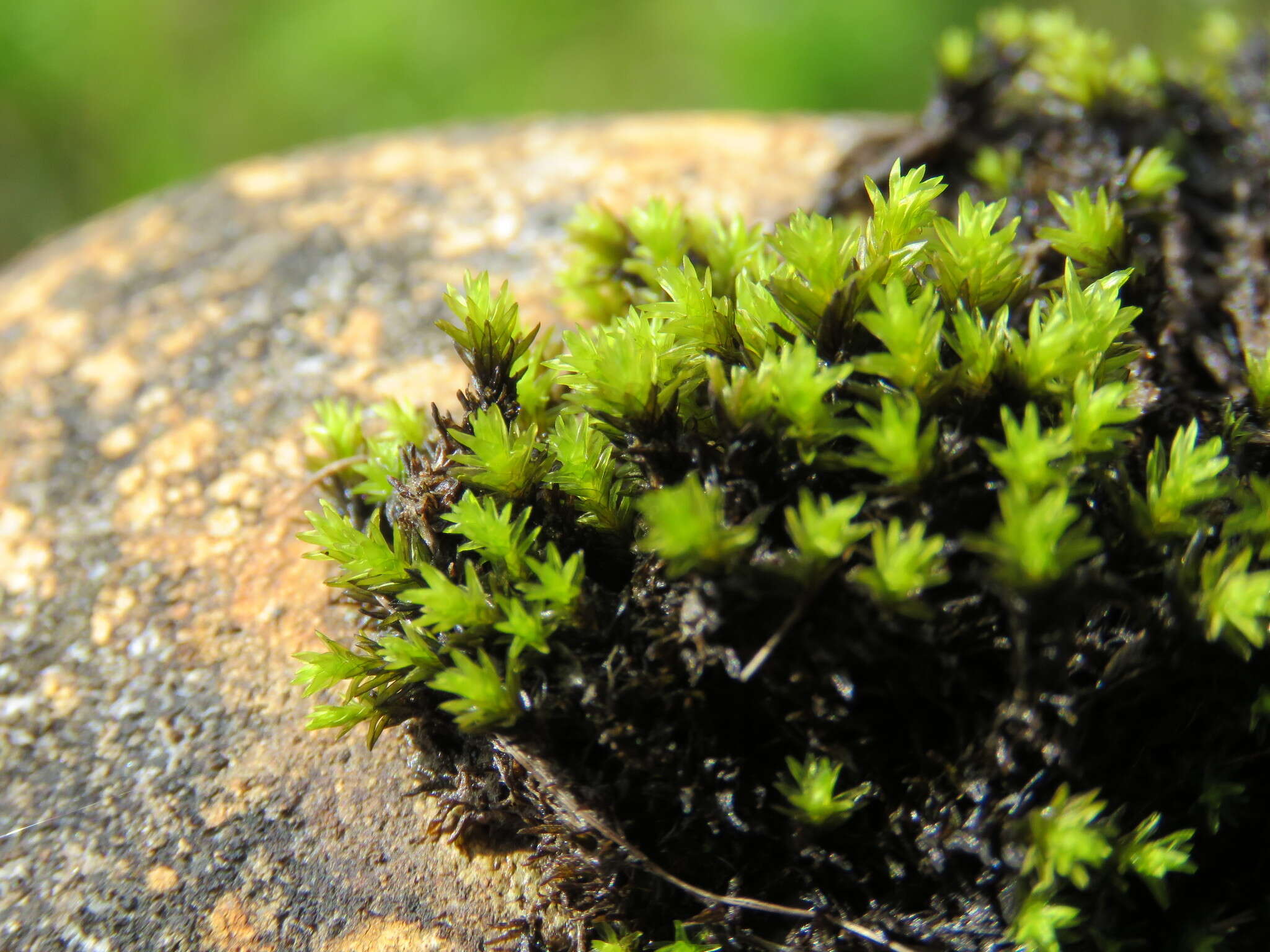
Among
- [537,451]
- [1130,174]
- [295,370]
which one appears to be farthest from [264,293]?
[1130,174]

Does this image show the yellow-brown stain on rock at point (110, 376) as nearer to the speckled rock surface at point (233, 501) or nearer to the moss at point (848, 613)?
the speckled rock surface at point (233, 501)

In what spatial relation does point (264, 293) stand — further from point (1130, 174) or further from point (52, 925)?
point (1130, 174)

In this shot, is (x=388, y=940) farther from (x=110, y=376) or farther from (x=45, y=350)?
(x=45, y=350)

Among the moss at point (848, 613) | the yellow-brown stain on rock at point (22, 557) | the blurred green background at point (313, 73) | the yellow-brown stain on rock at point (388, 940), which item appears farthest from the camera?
the blurred green background at point (313, 73)

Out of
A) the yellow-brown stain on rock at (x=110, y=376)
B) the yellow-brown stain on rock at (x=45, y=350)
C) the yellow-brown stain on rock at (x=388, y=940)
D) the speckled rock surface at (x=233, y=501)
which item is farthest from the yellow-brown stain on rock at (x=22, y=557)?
the yellow-brown stain on rock at (x=388, y=940)

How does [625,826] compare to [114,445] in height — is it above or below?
→ below

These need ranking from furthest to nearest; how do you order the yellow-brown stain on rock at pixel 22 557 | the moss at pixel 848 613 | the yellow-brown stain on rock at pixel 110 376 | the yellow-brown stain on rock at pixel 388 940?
the yellow-brown stain on rock at pixel 110 376
the yellow-brown stain on rock at pixel 22 557
the yellow-brown stain on rock at pixel 388 940
the moss at pixel 848 613
